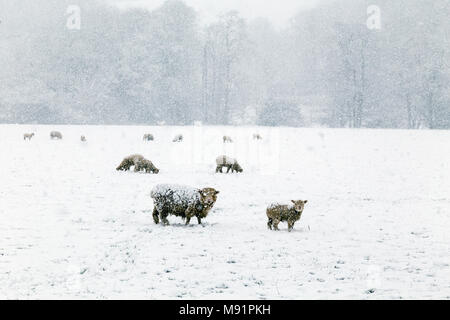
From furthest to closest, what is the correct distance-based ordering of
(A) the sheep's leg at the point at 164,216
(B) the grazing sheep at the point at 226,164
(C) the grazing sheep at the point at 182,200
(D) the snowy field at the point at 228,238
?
(B) the grazing sheep at the point at 226,164 < (A) the sheep's leg at the point at 164,216 < (C) the grazing sheep at the point at 182,200 < (D) the snowy field at the point at 228,238

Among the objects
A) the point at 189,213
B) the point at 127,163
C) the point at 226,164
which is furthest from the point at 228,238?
the point at 127,163

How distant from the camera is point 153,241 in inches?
465

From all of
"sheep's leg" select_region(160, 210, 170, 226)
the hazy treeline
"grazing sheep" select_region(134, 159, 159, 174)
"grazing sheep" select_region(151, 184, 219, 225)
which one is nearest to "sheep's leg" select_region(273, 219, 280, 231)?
"grazing sheep" select_region(151, 184, 219, 225)

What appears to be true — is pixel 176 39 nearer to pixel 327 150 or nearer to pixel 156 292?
pixel 327 150

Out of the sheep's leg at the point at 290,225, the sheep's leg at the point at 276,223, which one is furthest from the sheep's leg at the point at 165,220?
the sheep's leg at the point at 290,225

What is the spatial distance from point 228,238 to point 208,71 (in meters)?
88.3

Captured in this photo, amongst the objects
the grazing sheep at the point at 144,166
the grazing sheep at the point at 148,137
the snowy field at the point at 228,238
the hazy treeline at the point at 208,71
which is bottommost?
the snowy field at the point at 228,238

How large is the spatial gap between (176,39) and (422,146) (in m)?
57.1

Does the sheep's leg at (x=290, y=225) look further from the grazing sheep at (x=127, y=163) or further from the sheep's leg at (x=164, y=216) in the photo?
the grazing sheep at (x=127, y=163)

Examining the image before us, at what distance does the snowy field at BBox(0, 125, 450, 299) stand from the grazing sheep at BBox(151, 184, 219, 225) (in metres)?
0.40

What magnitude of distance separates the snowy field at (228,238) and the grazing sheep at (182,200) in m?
0.40

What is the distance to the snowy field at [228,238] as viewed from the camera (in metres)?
8.87

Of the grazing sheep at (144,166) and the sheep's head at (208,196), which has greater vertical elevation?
the grazing sheep at (144,166)

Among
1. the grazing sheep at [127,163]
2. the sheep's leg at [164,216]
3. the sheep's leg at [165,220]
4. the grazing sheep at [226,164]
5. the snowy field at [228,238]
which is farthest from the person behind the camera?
the grazing sheep at [226,164]
